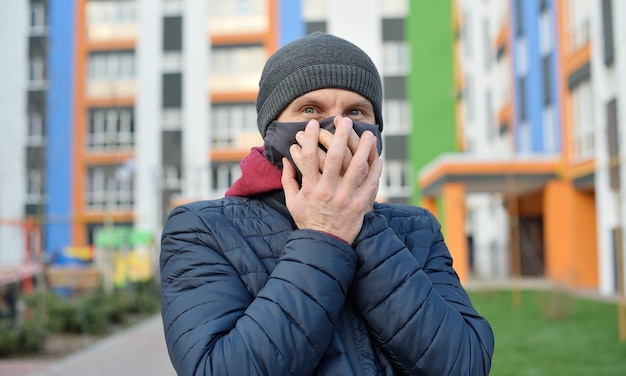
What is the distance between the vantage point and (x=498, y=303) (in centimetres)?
1692

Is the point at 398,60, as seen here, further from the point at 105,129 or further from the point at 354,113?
the point at 354,113

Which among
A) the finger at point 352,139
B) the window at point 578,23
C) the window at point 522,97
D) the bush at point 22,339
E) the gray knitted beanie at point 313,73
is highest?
the window at point 578,23

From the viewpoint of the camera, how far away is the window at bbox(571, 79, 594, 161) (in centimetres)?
2056

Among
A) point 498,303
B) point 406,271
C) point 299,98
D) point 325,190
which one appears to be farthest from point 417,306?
point 498,303

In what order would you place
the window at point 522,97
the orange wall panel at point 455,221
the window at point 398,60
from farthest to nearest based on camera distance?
1. the window at point 398,60
2. the window at point 522,97
3. the orange wall panel at point 455,221

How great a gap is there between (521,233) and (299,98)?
1110 inches

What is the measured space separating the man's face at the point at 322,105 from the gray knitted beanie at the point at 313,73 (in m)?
0.01

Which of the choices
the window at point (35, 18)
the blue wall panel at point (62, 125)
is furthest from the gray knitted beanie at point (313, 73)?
the window at point (35, 18)

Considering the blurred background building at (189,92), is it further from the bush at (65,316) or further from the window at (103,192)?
the bush at (65,316)

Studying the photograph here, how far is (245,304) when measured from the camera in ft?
4.93

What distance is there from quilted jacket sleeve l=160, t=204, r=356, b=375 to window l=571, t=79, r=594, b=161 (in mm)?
20499

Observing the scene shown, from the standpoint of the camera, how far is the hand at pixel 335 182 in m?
1.47

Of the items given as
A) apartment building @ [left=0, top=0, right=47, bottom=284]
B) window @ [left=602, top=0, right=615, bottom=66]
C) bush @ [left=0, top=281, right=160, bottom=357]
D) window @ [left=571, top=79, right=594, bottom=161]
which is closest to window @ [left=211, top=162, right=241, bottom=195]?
apartment building @ [left=0, top=0, right=47, bottom=284]

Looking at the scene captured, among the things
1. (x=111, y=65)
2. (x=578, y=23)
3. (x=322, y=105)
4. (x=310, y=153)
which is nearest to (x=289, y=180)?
(x=310, y=153)
